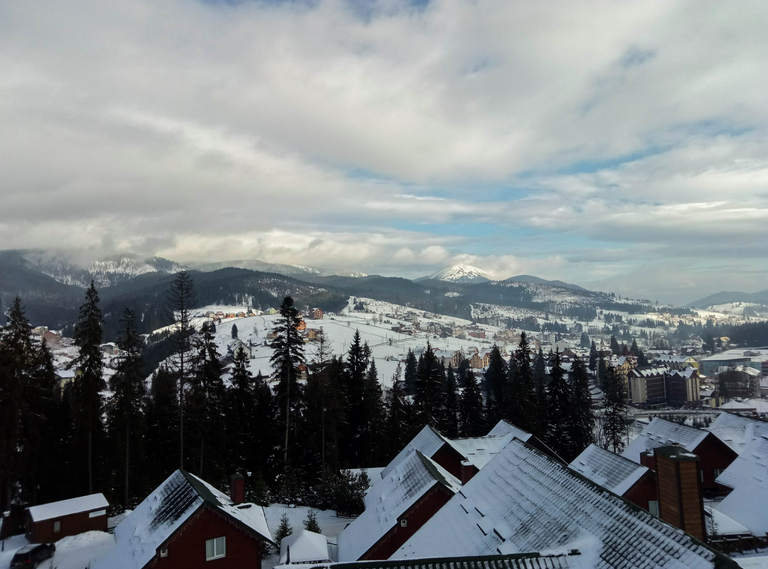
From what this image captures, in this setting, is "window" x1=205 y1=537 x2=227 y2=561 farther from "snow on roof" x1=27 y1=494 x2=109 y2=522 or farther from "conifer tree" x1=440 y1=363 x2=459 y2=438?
"conifer tree" x1=440 y1=363 x2=459 y2=438

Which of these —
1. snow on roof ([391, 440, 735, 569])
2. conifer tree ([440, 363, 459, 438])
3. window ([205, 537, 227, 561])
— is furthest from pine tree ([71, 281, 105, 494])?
conifer tree ([440, 363, 459, 438])

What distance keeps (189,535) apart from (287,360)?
1765 cm

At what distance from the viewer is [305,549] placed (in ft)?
65.0

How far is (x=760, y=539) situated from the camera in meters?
20.0

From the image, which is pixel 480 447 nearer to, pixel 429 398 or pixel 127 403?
pixel 429 398

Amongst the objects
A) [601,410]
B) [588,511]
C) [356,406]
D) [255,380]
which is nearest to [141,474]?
[255,380]

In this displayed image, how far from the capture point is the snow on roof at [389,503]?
1952 centimetres

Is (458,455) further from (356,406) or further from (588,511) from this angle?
(588,511)

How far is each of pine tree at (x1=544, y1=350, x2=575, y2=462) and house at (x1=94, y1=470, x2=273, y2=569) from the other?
32.4 m

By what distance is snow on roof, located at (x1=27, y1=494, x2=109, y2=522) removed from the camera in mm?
23422

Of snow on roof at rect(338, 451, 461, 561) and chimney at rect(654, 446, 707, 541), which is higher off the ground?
chimney at rect(654, 446, 707, 541)

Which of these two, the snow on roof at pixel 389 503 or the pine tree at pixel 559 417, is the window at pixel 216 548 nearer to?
the snow on roof at pixel 389 503

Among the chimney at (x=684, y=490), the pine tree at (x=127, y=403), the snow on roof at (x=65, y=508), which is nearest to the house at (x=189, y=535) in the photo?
the snow on roof at (x=65, y=508)

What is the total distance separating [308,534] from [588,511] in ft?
45.7
